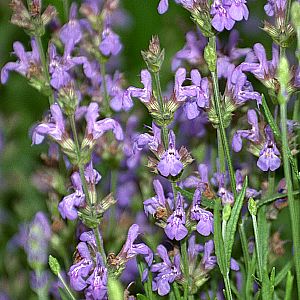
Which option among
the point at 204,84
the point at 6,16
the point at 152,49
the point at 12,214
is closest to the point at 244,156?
the point at 204,84

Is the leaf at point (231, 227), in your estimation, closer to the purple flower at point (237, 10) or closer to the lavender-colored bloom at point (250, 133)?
the lavender-colored bloom at point (250, 133)

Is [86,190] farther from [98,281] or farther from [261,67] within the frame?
[261,67]

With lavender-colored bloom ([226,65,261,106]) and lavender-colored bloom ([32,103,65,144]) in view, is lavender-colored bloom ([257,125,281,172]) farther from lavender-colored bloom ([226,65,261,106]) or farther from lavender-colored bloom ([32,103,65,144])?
lavender-colored bloom ([32,103,65,144])

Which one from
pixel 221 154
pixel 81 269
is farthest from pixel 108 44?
pixel 81 269

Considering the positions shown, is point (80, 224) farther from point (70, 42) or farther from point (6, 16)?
point (6, 16)

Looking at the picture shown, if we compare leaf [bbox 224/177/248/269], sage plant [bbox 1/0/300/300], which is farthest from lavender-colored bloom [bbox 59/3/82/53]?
leaf [bbox 224/177/248/269]

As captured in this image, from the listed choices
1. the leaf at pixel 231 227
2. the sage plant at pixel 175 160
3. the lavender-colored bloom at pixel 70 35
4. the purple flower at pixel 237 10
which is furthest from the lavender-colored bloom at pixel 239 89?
the lavender-colored bloom at pixel 70 35
